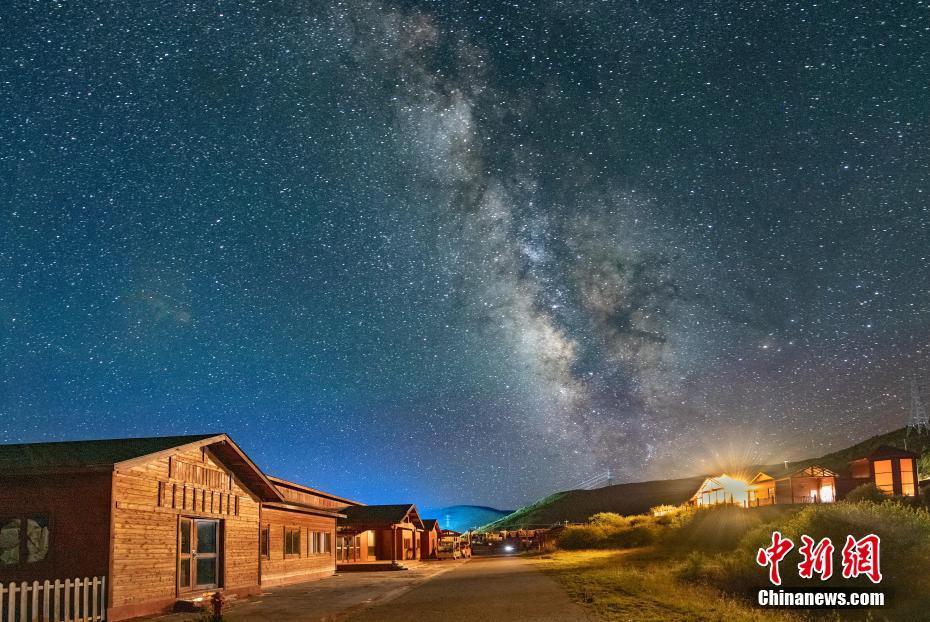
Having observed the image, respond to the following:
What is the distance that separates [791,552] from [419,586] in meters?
12.9

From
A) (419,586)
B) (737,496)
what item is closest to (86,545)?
(419,586)

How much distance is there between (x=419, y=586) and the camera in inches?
1088

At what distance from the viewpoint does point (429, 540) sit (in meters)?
63.5

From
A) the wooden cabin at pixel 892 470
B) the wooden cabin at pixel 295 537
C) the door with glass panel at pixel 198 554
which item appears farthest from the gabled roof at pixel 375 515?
the wooden cabin at pixel 892 470

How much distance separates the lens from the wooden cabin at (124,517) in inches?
639

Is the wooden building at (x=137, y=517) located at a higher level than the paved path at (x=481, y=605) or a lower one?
higher

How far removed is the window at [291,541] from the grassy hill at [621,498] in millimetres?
107460

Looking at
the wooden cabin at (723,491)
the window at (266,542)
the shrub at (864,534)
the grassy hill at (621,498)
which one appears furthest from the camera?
the grassy hill at (621,498)

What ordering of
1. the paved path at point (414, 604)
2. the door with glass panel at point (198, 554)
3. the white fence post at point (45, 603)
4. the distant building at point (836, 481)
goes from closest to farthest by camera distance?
1. the white fence post at point (45, 603)
2. the paved path at point (414, 604)
3. the door with glass panel at point (198, 554)
4. the distant building at point (836, 481)

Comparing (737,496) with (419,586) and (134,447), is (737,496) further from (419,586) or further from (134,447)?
(134,447)

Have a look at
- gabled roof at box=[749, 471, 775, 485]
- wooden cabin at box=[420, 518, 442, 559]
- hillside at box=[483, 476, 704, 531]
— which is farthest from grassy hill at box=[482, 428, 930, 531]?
wooden cabin at box=[420, 518, 442, 559]

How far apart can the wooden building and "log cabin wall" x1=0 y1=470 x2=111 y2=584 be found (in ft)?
0.07

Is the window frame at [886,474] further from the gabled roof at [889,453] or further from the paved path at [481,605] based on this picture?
the paved path at [481,605]

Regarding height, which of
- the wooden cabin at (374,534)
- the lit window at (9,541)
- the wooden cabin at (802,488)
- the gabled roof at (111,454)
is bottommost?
the wooden cabin at (374,534)
